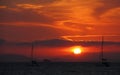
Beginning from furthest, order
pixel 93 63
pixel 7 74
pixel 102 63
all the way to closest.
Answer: pixel 93 63
pixel 102 63
pixel 7 74

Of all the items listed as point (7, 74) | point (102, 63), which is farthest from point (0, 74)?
point (102, 63)

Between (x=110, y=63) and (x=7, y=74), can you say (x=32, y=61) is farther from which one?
(x=7, y=74)

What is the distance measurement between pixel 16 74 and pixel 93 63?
83415 millimetres

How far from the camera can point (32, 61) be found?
13975cm

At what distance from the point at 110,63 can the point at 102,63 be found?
14.4 feet

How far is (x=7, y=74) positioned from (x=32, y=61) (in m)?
80.3

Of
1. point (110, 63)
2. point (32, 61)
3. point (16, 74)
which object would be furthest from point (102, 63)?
point (16, 74)

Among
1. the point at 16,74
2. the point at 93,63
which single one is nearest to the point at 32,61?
the point at 93,63

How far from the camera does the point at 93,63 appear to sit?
14275cm

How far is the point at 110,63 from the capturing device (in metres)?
138

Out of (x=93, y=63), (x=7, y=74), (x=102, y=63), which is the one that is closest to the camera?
(x=7, y=74)

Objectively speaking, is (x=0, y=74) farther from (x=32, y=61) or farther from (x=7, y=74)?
(x=32, y=61)

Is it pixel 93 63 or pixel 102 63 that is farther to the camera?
pixel 93 63

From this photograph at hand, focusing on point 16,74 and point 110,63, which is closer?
point 16,74
